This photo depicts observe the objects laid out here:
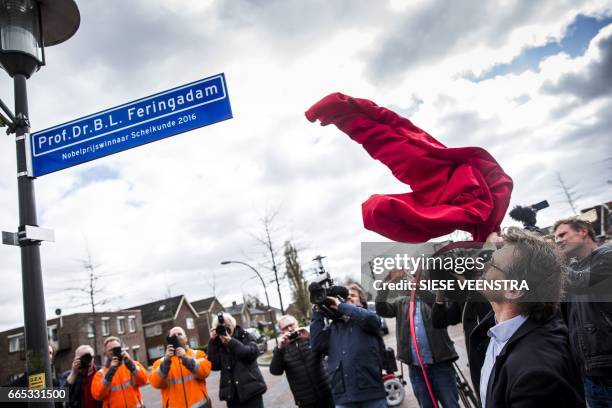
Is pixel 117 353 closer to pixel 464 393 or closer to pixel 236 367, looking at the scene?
pixel 236 367

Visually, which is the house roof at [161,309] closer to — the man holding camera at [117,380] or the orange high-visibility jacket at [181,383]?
the man holding camera at [117,380]

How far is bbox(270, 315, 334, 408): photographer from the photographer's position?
4.92m

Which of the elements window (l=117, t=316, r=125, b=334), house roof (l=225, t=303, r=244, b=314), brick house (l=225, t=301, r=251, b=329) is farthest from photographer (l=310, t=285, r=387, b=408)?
house roof (l=225, t=303, r=244, b=314)

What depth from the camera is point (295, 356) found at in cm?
506

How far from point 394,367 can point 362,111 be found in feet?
17.9


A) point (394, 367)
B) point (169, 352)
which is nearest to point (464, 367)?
point (394, 367)

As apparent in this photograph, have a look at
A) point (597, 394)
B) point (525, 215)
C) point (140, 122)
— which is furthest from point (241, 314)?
point (597, 394)

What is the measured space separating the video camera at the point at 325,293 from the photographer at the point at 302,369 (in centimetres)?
68

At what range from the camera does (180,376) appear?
4945 millimetres

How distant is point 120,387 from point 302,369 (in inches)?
91.1

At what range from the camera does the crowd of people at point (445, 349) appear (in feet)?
4.67

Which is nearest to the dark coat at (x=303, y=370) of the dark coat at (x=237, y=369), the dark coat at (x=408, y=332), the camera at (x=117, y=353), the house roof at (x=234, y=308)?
the dark coat at (x=237, y=369)

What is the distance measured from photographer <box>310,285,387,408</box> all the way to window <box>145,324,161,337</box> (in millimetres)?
52687

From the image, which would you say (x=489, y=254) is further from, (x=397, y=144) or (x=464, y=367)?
(x=464, y=367)
